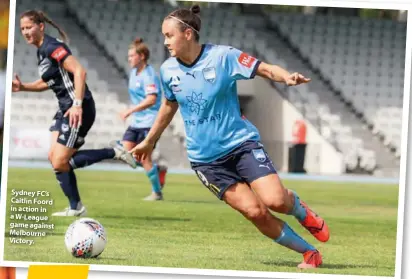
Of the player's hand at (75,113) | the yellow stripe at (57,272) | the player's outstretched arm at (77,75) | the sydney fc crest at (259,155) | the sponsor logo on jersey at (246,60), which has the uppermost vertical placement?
the sponsor logo on jersey at (246,60)

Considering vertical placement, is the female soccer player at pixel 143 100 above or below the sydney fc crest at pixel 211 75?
below

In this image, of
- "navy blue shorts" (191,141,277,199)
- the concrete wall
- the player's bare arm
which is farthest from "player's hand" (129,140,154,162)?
the concrete wall

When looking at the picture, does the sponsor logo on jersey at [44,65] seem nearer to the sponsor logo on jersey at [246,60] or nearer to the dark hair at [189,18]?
the dark hair at [189,18]

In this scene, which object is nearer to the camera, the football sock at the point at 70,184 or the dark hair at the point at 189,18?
the dark hair at the point at 189,18

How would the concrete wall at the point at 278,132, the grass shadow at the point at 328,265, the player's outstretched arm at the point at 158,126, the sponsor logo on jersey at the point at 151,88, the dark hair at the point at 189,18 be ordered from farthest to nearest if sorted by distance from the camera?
Answer: 1. the concrete wall at the point at 278,132
2. the sponsor logo on jersey at the point at 151,88
3. the grass shadow at the point at 328,265
4. the player's outstretched arm at the point at 158,126
5. the dark hair at the point at 189,18

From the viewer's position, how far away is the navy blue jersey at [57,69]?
8.44 m

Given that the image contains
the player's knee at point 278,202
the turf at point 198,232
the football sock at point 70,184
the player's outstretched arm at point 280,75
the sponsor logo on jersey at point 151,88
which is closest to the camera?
the player's outstretched arm at point 280,75

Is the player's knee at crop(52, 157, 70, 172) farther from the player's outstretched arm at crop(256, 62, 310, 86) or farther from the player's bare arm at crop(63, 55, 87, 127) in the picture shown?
the player's outstretched arm at crop(256, 62, 310, 86)

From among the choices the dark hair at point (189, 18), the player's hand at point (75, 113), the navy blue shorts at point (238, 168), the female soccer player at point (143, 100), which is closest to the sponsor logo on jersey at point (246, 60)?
the dark hair at point (189, 18)

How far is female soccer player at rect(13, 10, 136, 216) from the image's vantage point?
842cm

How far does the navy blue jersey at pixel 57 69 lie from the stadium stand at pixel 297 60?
9.19 metres

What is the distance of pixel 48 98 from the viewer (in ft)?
59.3

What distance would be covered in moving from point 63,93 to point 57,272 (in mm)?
3930

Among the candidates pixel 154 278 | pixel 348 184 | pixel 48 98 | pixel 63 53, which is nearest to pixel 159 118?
pixel 154 278
